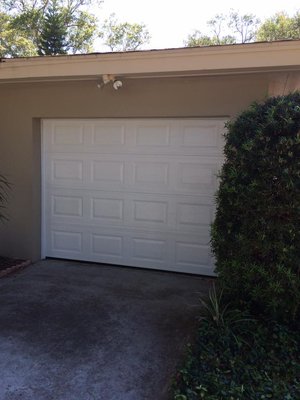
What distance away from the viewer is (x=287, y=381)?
296cm

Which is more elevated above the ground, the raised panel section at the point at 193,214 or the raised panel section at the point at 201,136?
the raised panel section at the point at 201,136

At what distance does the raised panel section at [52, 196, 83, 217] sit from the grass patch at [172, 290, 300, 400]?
2.84m

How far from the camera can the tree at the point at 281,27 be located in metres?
29.3

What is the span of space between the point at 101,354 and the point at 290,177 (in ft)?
6.94

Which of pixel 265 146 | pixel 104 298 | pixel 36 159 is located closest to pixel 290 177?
pixel 265 146

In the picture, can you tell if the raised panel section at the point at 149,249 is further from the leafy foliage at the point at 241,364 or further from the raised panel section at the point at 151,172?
the leafy foliage at the point at 241,364

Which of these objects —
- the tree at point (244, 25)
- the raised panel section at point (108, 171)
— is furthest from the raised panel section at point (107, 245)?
the tree at point (244, 25)

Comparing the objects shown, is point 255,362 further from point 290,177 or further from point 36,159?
point 36,159

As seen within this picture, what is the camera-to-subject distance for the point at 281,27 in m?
29.7

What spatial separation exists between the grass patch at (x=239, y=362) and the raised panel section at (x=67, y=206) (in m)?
2.84

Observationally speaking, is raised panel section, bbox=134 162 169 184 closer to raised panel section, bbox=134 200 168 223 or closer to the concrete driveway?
raised panel section, bbox=134 200 168 223

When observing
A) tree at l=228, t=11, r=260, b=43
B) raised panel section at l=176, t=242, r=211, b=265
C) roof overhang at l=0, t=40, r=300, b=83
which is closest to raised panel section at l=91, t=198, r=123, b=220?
raised panel section at l=176, t=242, r=211, b=265

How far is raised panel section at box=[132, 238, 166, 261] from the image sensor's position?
5.58 m

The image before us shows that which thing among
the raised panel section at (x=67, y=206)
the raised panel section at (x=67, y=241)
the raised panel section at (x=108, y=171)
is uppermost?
the raised panel section at (x=108, y=171)
